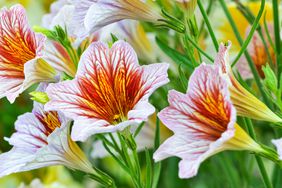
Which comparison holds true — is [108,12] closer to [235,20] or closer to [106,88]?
[106,88]

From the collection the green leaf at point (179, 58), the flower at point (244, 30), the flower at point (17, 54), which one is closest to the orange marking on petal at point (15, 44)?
the flower at point (17, 54)

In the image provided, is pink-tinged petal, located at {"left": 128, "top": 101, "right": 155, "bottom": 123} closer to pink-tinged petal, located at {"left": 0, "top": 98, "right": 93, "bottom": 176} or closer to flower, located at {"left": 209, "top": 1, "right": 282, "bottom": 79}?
pink-tinged petal, located at {"left": 0, "top": 98, "right": 93, "bottom": 176}

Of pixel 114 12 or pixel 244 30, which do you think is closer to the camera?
→ pixel 114 12

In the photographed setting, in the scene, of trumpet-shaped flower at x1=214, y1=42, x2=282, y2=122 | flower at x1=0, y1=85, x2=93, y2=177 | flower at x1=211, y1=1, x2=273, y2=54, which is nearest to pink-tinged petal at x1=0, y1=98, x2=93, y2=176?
flower at x1=0, y1=85, x2=93, y2=177

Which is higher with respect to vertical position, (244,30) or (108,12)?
(108,12)

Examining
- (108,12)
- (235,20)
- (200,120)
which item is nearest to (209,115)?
(200,120)
